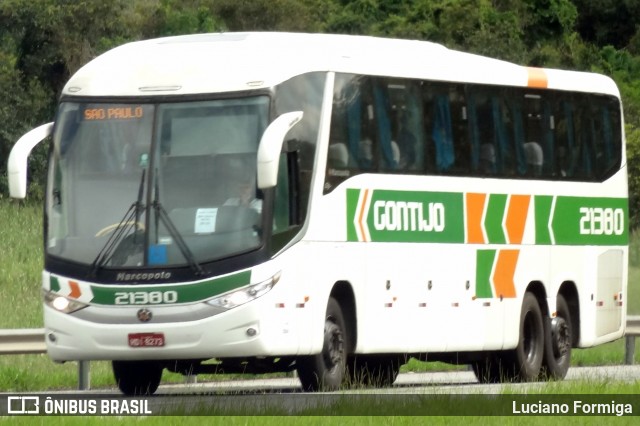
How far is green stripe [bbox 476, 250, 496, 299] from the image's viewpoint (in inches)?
800

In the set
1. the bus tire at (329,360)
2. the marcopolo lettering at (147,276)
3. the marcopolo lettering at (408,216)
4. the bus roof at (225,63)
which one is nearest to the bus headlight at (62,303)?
the marcopolo lettering at (147,276)

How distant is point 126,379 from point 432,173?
389 cm

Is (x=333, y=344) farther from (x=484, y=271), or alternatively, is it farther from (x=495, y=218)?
(x=495, y=218)

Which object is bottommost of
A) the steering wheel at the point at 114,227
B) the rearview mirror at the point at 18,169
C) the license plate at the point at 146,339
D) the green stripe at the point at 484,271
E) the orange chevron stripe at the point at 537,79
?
the license plate at the point at 146,339

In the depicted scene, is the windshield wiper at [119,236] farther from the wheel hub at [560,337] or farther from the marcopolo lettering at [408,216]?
the wheel hub at [560,337]

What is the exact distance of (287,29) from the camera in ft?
194

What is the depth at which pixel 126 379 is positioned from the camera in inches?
720

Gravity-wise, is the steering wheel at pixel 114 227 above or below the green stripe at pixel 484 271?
above

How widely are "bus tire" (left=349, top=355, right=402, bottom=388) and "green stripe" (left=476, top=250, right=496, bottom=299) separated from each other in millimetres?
1181

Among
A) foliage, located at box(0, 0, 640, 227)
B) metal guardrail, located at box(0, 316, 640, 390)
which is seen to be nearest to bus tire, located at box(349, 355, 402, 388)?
metal guardrail, located at box(0, 316, 640, 390)

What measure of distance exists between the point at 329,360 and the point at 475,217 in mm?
3331

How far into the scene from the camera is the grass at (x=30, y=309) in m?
20.6

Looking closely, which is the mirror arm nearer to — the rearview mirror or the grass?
the rearview mirror

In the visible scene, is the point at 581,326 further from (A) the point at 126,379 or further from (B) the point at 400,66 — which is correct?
(A) the point at 126,379
